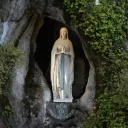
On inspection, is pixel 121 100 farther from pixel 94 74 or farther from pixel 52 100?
pixel 52 100

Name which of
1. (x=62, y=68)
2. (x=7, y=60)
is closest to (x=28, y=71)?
(x=62, y=68)

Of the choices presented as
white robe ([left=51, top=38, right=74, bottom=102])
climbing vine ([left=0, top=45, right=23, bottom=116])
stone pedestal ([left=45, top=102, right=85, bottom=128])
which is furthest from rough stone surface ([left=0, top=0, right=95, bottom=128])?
climbing vine ([left=0, top=45, right=23, bottom=116])

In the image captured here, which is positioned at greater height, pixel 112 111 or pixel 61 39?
pixel 61 39

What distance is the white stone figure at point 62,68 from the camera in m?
8.84

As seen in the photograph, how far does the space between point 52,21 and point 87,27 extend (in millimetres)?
1893

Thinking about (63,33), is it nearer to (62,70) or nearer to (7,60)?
(62,70)

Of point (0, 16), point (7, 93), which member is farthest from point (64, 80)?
point (0, 16)

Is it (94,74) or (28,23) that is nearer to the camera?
(94,74)

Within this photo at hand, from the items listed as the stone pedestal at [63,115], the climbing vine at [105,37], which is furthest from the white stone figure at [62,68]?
the climbing vine at [105,37]

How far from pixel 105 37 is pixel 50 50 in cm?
210

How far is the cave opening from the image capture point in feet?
30.5

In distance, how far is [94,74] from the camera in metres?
8.66

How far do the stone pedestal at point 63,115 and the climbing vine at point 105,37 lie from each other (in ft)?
2.56

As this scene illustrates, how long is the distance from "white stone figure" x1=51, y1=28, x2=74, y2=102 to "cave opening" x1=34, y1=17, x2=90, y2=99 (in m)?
0.35
